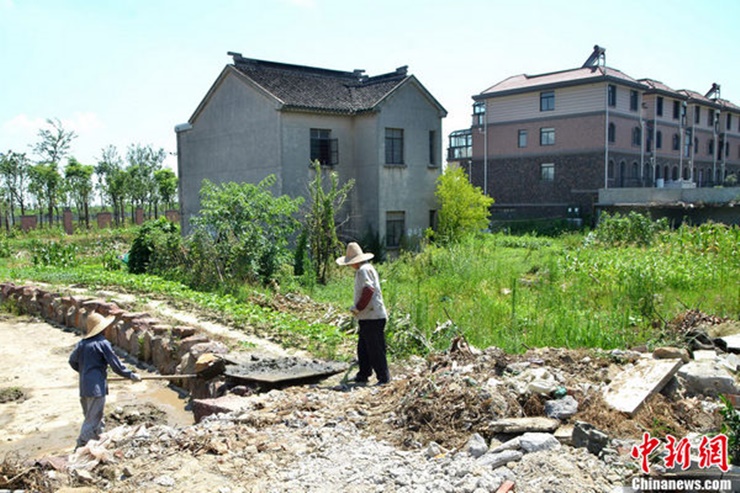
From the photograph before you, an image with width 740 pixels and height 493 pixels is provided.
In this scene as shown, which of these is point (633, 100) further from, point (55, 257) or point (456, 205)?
point (55, 257)

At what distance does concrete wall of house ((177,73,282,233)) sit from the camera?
78.4 feet

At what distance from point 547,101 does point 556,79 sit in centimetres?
144

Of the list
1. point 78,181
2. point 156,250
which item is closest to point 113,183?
point 78,181

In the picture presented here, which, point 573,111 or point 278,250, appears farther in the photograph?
point 573,111

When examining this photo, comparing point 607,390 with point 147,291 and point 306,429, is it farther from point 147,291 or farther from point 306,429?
point 147,291

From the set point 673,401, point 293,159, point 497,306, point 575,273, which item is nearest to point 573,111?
point 293,159

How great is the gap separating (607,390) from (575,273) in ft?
31.1

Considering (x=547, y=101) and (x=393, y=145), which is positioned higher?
(x=547, y=101)

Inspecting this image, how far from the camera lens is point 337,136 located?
2503 cm

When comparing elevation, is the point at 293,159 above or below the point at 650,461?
above

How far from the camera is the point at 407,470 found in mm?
5078

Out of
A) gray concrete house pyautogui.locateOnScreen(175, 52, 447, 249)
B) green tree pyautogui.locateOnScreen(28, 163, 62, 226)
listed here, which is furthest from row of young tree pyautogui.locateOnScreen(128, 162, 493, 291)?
green tree pyautogui.locateOnScreen(28, 163, 62, 226)

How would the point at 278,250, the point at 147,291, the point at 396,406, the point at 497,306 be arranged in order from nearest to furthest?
the point at 396,406, the point at 497,306, the point at 147,291, the point at 278,250

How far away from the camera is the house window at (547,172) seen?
128 ft
